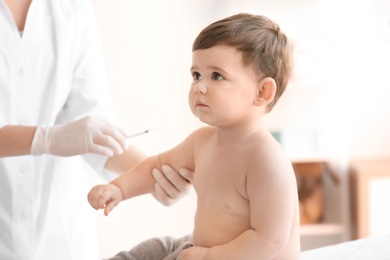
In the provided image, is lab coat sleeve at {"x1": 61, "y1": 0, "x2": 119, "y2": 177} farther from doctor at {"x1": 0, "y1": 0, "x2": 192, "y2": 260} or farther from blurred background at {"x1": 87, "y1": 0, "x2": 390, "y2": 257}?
blurred background at {"x1": 87, "y1": 0, "x2": 390, "y2": 257}

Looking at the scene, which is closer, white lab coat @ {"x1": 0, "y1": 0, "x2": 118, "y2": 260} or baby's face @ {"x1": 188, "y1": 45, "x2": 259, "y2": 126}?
baby's face @ {"x1": 188, "y1": 45, "x2": 259, "y2": 126}

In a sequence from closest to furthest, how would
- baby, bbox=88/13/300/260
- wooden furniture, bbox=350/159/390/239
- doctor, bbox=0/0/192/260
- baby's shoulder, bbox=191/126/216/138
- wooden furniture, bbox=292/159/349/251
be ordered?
baby, bbox=88/13/300/260 < baby's shoulder, bbox=191/126/216/138 < doctor, bbox=0/0/192/260 < wooden furniture, bbox=350/159/390/239 < wooden furniture, bbox=292/159/349/251

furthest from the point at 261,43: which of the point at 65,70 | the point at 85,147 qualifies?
the point at 65,70

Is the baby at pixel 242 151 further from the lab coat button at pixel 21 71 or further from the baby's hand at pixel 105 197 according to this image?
the lab coat button at pixel 21 71

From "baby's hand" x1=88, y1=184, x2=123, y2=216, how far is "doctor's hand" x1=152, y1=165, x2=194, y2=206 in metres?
0.10

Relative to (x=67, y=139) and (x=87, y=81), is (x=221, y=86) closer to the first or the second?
→ (x=67, y=139)

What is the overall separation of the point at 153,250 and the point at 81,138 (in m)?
0.29

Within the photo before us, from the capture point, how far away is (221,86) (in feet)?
3.85

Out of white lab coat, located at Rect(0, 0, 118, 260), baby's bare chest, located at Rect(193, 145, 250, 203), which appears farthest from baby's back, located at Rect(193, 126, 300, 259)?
white lab coat, located at Rect(0, 0, 118, 260)

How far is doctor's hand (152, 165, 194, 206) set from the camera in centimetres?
142

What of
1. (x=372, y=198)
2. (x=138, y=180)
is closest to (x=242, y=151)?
(x=138, y=180)

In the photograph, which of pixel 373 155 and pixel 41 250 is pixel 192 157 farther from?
pixel 373 155

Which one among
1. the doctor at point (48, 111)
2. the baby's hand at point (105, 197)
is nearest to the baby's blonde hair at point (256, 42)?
the baby's hand at point (105, 197)

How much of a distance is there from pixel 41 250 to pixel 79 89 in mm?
431
